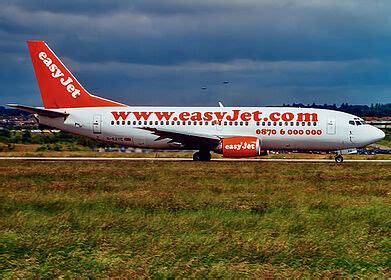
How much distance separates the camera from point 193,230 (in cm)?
1351

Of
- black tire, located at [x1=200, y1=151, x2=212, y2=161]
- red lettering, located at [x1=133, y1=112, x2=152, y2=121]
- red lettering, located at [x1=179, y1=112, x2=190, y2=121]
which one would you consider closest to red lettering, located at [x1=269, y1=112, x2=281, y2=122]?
black tire, located at [x1=200, y1=151, x2=212, y2=161]

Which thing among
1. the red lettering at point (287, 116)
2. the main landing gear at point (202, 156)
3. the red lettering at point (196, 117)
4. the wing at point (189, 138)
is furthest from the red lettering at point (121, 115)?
the red lettering at point (287, 116)

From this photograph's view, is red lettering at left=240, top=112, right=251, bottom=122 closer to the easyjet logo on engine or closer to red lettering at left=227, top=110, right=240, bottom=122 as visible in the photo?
red lettering at left=227, top=110, right=240, bottom=122

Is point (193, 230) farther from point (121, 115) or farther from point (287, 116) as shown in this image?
point (121, 115)

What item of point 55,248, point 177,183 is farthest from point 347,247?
point 177,183

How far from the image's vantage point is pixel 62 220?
14570mm

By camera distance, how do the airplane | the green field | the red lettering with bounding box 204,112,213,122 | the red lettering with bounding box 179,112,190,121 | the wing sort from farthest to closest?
the red lettering with bounding box 179,112,190,121, the red lettering with bounding box 204,112,213,122, the airplane, the wing, the green field

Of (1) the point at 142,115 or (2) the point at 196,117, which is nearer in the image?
(2) the point at 196,117

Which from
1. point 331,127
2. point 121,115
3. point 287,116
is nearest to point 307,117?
point 287,116

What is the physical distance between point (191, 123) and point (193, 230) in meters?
32.0

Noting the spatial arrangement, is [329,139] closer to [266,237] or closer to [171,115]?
[171,115]

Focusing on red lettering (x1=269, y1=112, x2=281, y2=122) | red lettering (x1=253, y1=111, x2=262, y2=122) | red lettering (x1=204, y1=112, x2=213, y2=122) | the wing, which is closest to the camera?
the wing

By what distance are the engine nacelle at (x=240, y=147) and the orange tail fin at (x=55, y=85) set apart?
30.0 feet

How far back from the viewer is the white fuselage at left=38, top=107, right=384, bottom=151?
145 feet
